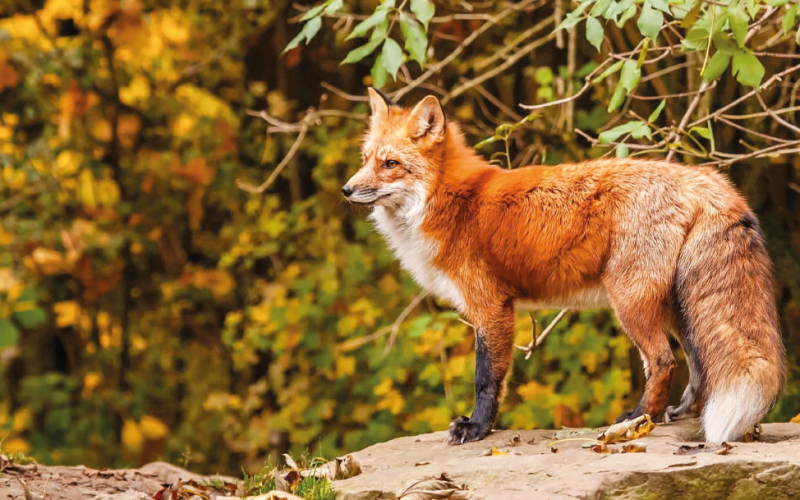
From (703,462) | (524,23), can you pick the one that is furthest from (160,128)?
(703,462)

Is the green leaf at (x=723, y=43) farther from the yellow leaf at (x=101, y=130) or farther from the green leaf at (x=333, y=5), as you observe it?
the yellow leaf at (x=101, y=130)

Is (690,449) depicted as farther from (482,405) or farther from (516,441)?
(482,405)

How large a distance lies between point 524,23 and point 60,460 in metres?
7.14

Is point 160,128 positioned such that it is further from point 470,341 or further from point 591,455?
point 591,455

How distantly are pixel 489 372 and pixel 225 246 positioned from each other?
22.6ft

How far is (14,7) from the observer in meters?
11.0

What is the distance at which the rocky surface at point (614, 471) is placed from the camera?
338cm

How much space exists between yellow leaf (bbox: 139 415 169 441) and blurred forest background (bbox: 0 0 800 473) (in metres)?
0.02

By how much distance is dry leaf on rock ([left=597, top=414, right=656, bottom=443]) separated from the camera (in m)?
4.10

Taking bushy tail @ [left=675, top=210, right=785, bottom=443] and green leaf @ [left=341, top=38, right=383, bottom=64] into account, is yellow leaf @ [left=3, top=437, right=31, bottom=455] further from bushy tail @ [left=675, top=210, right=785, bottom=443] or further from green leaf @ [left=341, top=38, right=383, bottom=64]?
bushy tail @ [left=675, top=210, right=785, bottom=443]

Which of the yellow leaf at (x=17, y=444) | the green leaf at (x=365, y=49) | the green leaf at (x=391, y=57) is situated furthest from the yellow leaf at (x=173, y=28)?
the green leaf at (x=391, y=57)

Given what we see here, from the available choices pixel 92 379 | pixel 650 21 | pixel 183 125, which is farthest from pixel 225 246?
pixel 650 21

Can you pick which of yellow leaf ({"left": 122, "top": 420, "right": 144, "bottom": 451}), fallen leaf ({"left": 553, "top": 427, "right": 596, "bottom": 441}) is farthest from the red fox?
yellow leaf ({"left": 122, "top": 420, "right": 144, "bottom": 451})

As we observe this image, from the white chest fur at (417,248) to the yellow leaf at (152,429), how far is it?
7.31 meters
